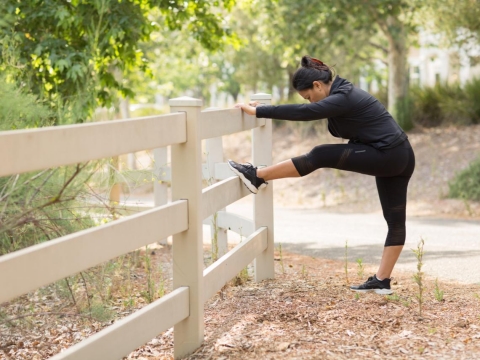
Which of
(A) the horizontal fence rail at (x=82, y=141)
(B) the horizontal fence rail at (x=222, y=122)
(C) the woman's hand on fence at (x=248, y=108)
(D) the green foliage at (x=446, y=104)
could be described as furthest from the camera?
(D) the green foliage at (x=446, y=104)

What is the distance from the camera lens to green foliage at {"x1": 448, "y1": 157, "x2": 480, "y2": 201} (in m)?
12.3

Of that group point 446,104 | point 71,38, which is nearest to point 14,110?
point 71,38

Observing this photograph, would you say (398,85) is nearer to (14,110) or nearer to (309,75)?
(309,75)

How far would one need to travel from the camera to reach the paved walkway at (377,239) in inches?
284


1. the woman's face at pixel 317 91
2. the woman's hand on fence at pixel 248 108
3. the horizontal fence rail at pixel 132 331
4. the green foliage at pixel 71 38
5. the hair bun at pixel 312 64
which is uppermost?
the green foliage at pixel 71 38

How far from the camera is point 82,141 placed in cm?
319

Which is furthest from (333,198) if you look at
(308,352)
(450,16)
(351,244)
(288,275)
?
(308,352)

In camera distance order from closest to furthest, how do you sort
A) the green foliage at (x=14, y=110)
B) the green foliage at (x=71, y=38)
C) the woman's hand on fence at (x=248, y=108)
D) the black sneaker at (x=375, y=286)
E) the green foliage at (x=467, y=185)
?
1. the green foliage at (x=14, y=110)
2. the woman's hand on fence at (x=248, y=108)
3. the black sneaker at (x=375, y=286)
4. the green foliage at (x=71, y=38)
5. the green foliage at (x=467, y=185)

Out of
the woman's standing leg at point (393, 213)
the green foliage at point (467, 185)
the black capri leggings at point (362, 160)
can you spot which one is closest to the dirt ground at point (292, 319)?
the woman's standing leg at point (393, 213)

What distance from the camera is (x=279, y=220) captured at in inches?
473

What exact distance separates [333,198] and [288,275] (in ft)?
29.9

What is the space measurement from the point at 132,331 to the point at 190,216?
738 millimetres

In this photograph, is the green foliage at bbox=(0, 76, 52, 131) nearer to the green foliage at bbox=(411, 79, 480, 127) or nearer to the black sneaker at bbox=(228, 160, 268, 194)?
the black sneaker at bbox=(228, 160, 268, 194)

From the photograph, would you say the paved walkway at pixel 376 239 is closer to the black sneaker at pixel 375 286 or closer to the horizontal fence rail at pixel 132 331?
A: the black sneaker at pixel 375 286
